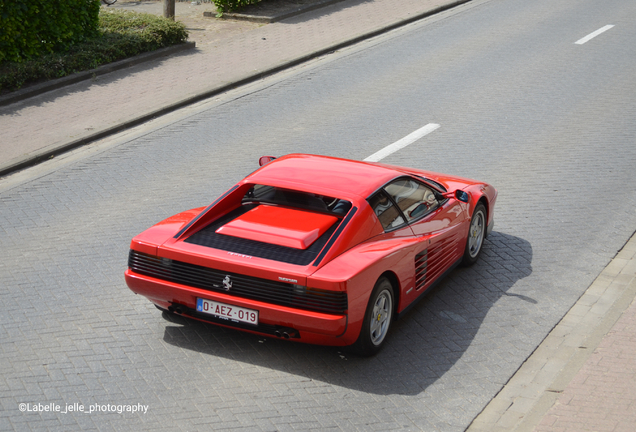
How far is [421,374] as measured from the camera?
6.17m

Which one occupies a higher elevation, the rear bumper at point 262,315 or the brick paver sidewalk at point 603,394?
the rear bumper at point 262,315

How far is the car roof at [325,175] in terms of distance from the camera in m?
6.62

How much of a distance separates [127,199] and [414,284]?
4559 mm

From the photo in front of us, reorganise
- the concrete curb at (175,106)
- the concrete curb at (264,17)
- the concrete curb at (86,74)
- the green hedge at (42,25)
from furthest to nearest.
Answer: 1. the concrete curb at (264,17)
2. the green hedge at (42,25)
3. the concrete curb at (86,74)
4. the concrete curb at (175,106)

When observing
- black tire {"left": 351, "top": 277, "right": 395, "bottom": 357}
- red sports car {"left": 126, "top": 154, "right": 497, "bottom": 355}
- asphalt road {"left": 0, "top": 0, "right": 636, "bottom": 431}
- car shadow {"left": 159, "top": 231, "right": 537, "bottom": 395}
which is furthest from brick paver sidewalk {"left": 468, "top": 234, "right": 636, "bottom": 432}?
red sports car {"left": 126, "top": 154, "right": 497, "bottom": 355}

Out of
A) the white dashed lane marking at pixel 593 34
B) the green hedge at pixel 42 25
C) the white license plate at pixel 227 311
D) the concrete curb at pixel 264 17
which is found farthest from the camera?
the concrete curb at pixel 264 17

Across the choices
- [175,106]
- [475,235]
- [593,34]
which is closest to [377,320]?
[475,235]

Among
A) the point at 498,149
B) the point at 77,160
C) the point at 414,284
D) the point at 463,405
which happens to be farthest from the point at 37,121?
the point at 463,405

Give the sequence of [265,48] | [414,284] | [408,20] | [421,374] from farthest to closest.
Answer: [408,20] < [265,48] < [414,284] < [421,374]

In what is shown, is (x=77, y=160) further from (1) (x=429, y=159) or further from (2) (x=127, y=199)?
(1) (x=429, y=159)

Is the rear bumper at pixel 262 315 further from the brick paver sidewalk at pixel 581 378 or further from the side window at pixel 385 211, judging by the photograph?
the brick paver sidewalk at pixel 581 378

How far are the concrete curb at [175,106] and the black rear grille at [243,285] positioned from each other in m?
5.79

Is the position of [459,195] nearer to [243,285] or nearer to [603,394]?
[603,394]

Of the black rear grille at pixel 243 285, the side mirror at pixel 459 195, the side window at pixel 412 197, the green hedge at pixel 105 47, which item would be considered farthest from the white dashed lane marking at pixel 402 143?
the green hedge at pixel 105 47
